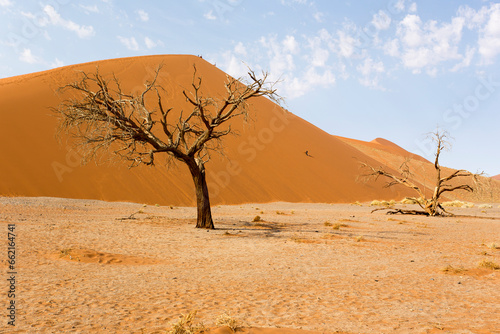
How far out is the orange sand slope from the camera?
22500mm

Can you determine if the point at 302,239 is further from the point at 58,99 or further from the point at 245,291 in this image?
the point at 58,99

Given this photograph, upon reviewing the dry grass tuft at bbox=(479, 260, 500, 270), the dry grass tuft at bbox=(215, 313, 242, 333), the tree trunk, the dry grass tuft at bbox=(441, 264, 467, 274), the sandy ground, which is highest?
the tree trunk

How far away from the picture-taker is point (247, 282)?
5695 mm

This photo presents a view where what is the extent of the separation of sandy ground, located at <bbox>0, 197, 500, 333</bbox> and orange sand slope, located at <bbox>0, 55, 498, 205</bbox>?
5194 millimetres

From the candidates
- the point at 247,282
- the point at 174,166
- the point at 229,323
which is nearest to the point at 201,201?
the point at 174,166

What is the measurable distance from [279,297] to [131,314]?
6.34 feet

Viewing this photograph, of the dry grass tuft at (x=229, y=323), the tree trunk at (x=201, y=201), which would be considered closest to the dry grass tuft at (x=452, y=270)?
the dry grass tuft at (x=229, y=323)

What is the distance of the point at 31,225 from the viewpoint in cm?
1098

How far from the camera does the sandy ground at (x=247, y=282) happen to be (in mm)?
3902

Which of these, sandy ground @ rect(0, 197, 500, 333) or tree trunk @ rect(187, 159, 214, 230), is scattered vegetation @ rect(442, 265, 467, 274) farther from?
tree trunk @ rect(187, 159, 214, 230)

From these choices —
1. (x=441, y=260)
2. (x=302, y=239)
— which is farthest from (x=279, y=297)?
(x=302, y=239)

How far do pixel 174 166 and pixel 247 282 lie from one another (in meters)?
13.0

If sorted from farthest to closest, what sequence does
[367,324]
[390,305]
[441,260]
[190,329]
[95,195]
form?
[95,195], [441,260], [390,305], [367,324], [190,329]

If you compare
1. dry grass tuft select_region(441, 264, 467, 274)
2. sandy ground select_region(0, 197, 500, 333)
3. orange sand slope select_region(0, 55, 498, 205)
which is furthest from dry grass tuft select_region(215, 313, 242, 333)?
orange sand slope select_region(0, 55, 498, 205)
